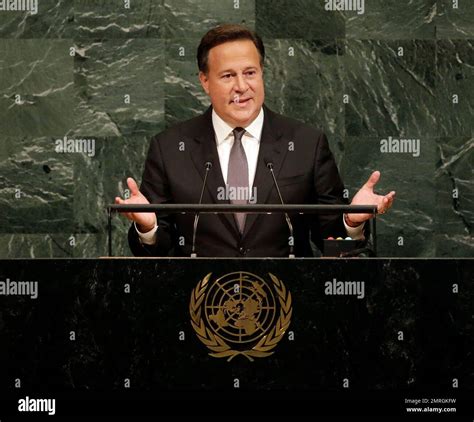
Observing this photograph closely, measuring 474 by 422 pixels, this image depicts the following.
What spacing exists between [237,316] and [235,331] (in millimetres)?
48

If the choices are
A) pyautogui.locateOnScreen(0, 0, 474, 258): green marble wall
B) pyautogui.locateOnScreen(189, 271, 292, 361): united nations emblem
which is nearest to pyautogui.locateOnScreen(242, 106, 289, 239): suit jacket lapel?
pyautogui.locateOnScreen(189, 271, 292, 361): united nations emblem

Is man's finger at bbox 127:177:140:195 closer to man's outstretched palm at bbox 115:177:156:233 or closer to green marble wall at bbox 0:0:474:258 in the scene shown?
man's outstretched palm at bbox 115:177:156:233

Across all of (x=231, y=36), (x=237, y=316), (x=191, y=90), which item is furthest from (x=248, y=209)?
(x=191, y=90)

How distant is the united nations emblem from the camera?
11.6 ft

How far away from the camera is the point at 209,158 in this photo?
16.0ft

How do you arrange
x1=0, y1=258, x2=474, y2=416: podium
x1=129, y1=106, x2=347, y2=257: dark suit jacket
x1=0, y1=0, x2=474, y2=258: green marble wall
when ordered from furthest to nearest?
x1=0, y1=0, x2=474, y2=258: green marble wall, x1=129, y1=106, x2=347, y2=257: dark suit jacket, x1=0, y1=258, x2=474, y2=416: podium

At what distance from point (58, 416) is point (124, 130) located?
3.19 metres

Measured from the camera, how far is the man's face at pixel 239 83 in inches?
195

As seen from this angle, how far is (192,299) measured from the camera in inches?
139

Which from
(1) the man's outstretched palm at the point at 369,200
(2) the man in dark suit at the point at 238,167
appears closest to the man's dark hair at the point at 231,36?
(2) the man in dark suit at the point at 238,167

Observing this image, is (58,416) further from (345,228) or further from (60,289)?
(345,228)

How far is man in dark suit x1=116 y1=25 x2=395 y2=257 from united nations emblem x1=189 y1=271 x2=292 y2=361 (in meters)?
0.99

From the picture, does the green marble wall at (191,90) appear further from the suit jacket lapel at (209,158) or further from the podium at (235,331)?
the podium at (235,331)

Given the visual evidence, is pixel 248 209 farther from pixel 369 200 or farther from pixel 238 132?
pixel 238 132
